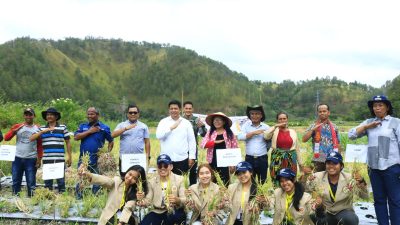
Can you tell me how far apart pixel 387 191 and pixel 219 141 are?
2.19 m

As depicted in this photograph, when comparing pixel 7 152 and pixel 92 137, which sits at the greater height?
pixel 92 137

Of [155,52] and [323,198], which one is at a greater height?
[155,52]

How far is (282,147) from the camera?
549 centimetres

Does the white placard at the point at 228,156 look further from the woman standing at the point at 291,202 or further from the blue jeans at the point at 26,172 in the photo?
the blue jeans at the point at 26,172

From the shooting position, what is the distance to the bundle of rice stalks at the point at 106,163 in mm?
6168

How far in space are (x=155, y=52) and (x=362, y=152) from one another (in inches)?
4107

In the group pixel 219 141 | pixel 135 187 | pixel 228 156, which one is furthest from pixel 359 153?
pixel 135 187

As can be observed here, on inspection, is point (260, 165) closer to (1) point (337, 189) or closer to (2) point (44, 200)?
(1) point (337, 189)

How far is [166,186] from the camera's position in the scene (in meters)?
4.80

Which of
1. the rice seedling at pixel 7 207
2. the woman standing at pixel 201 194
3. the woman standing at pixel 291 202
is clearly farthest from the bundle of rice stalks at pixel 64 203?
the woman standing at pixel 291 202

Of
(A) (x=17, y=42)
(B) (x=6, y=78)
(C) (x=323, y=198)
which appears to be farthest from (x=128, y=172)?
→ (A) (x=17, y=42)

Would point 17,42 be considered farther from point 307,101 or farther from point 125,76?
point 307,101

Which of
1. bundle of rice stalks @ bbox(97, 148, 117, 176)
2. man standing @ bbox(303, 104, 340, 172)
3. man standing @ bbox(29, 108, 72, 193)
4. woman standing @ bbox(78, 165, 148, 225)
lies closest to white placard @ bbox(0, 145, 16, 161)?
A: man standing @ bbox(29, 108, 72, 193)

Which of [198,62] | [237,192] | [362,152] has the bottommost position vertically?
[237,192]
